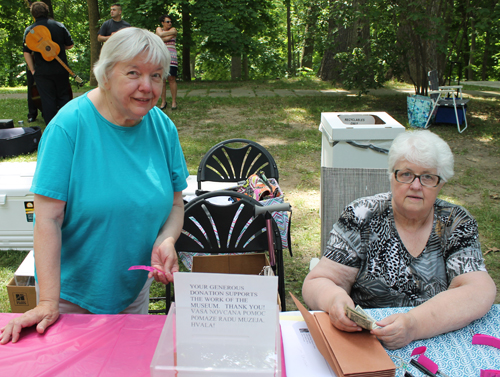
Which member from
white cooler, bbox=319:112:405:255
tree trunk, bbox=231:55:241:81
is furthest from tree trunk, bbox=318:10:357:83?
white cooler, bbox=319:112:405:255

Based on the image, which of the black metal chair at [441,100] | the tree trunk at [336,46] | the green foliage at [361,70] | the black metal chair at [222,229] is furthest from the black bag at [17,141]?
the black metal chair at [441,100]

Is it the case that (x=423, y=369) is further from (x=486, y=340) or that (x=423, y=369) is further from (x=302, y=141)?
(x=302, y=141)

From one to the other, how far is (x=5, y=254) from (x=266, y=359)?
3.40 metres

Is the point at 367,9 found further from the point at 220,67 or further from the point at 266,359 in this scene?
the point at 220,67

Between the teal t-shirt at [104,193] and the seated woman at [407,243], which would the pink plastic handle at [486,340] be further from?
the teal t-shirt at [104,193]

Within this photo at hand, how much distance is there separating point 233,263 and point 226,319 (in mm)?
1144

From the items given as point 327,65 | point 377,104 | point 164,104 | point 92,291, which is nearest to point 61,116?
point 92,291

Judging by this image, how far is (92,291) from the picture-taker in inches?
64.5

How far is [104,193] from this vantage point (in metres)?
1.50

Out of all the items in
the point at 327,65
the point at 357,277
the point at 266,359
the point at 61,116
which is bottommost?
the point at 357,277

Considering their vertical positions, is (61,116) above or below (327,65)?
below

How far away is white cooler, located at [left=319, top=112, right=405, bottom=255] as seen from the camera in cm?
262

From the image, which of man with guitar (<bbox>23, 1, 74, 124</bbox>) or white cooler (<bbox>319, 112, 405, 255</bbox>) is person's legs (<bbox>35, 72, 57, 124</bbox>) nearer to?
man with guitar (<bbox>23, 1, 74, 124</bbox>)

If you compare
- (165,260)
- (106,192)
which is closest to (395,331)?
(165,260)
